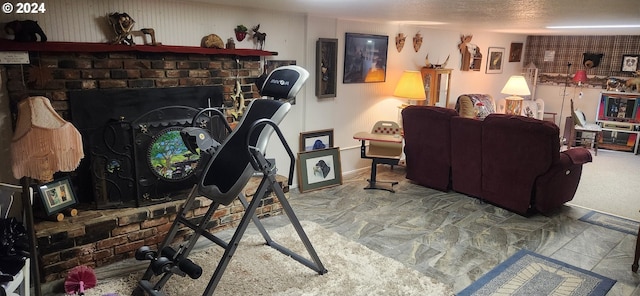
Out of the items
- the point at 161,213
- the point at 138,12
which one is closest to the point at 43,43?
the point at 138,12

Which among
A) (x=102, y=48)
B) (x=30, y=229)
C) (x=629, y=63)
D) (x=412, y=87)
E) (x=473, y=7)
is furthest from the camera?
(x=629, y=63)

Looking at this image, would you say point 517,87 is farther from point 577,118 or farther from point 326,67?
point 326,67

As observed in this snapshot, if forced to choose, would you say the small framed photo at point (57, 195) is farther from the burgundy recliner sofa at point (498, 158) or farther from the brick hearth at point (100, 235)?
the burgundy recliner sofa at point (498, 158)

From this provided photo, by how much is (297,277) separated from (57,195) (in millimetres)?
1699

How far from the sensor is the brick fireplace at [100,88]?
2.65m

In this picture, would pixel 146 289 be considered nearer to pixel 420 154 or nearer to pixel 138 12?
pixel 138 12

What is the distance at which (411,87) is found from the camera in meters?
5.06

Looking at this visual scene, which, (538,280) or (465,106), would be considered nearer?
(538,280)

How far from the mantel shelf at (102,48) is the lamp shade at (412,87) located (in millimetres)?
2145

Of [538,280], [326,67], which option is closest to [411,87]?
[326,67]

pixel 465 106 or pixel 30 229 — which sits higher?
pixel 465 106

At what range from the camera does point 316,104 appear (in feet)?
15.1

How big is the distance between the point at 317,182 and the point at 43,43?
2805 millimetres

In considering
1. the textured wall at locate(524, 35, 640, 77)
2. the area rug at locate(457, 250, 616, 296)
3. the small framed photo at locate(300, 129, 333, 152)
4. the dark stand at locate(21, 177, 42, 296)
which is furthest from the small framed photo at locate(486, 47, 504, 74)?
→ the dark stand at locate(21, 177, 42, 296)
